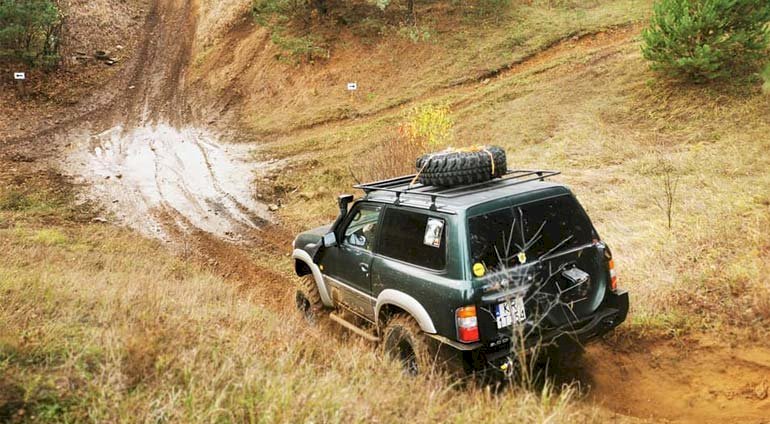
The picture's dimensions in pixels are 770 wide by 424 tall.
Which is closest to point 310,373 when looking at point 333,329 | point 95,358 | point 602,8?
point 95,358

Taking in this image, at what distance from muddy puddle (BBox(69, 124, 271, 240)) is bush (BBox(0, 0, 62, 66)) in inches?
253

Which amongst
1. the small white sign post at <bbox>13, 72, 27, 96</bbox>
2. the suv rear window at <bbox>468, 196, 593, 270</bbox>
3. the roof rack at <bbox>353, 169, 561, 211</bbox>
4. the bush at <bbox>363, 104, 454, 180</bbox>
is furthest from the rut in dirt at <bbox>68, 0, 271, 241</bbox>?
the suv rear window at <bbox>468, 196, 593, 270</bbox>

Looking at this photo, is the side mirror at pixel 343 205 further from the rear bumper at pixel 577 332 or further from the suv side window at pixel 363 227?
the rear bumper at pixel 577 332

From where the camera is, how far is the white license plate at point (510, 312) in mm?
4059

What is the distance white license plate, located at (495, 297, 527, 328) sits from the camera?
4059 millimetres

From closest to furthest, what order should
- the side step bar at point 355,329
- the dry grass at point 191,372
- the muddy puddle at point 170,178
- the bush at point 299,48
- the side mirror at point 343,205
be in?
the dry grass at point 191,372, the side step bar at point 355,329, the side mirror at point 343,205, the muddy puddle at point 170,178, the bush at point 299,48

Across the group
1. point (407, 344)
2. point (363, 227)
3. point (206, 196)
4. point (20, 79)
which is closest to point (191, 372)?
point (407, 344)

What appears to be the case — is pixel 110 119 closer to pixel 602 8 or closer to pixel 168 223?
pixel 168 223

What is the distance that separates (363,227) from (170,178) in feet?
39.9

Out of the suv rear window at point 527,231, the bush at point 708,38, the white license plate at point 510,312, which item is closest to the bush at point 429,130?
the suv rear window at point 527,231

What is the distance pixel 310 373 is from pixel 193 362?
2.82ft

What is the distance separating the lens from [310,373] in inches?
154

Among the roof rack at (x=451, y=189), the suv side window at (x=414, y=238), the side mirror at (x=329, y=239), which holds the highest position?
the roof rack at (x=451, y=189)

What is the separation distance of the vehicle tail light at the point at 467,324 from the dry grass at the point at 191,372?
37cm
